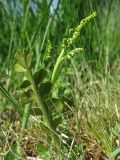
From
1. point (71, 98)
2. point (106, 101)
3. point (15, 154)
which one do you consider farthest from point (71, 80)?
point (15, 154)

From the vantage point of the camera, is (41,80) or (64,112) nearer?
(41,80)

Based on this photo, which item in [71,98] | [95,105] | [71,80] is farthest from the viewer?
[71,80]

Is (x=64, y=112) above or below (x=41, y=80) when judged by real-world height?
below

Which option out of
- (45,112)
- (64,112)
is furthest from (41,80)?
(64,112)

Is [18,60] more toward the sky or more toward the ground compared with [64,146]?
more toward the sky

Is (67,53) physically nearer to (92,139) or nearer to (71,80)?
(92,139)

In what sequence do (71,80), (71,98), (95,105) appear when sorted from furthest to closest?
(71,80) < (71,98) < (95,105)

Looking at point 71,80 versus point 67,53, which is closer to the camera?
point 67,53

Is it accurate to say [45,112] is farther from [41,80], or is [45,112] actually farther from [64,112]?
[64,112]

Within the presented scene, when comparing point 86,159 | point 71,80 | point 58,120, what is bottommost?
point 86,159
